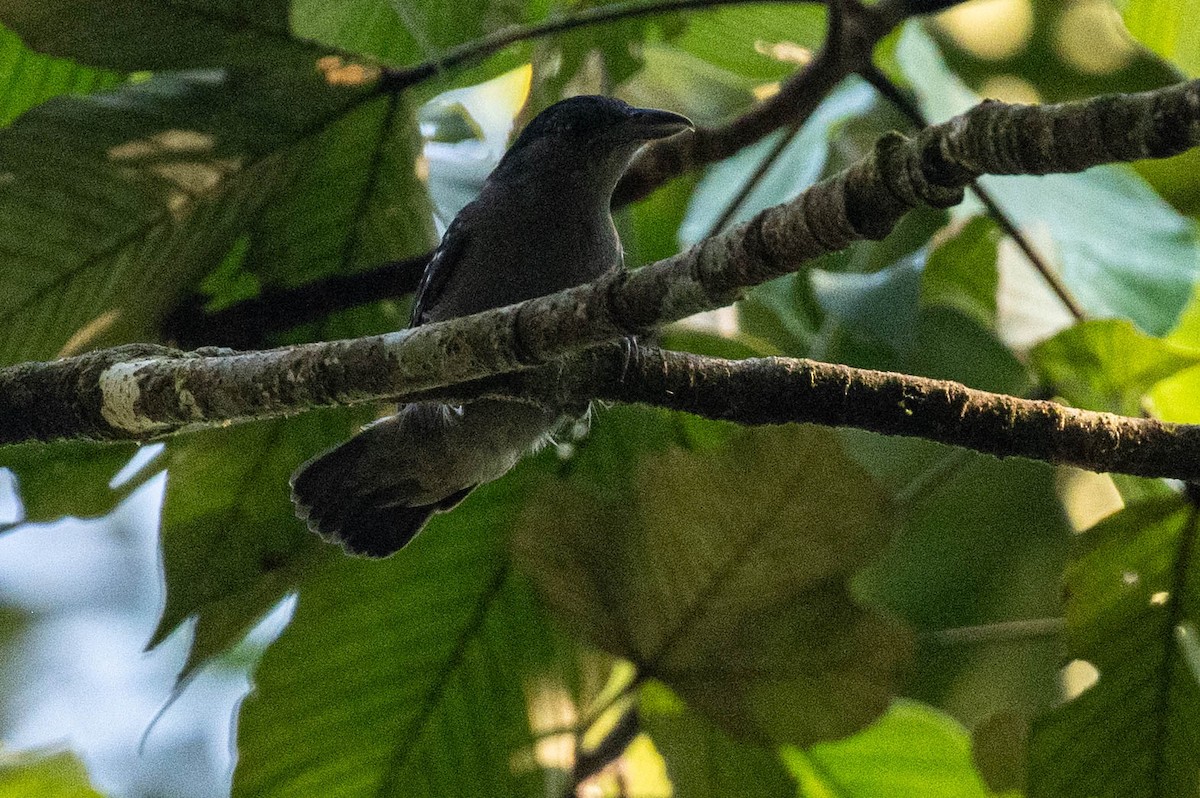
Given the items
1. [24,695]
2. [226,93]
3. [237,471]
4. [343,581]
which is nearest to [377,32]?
[226,93]

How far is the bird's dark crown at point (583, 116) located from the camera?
9.84 feet

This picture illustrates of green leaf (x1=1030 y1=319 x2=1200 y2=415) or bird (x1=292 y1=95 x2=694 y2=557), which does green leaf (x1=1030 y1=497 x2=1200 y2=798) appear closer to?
green leaf (x1=1030 y1=319 x2=1200 y2=415)

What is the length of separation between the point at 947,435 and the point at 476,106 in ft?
7.96

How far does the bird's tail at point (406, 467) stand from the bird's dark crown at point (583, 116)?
75cm

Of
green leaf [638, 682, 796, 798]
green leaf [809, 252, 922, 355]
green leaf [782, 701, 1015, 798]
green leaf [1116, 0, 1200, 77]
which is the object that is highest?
green leaf [1116, 0, 1200, 77]

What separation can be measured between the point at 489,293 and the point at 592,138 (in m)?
0.49

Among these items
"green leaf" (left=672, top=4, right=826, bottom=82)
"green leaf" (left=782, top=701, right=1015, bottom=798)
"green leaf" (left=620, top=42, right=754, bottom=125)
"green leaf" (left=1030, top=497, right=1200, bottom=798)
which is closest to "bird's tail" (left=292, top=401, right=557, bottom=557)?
"green leaf" (left=782, top=701, right=1015, bottom=798)

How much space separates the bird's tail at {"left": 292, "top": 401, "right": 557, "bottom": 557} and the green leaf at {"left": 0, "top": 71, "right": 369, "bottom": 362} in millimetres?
511

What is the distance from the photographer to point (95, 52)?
2443mm

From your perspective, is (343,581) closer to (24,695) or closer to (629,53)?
(629,53)

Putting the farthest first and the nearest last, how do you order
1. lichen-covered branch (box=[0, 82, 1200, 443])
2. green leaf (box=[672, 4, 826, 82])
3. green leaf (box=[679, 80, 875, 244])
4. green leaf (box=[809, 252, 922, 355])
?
green leaf (box=[672, 4, 826, 82])
green leaf (box=[679, 80, 875, 244])
green leaf (box=[809, 252, 922, 355])
lichen-covered branch (box=[0, 82, 1200, 443])

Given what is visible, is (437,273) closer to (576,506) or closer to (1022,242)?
(576,506)

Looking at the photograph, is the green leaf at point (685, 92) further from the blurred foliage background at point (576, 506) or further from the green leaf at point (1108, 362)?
the green leaf at point (1108, 362)

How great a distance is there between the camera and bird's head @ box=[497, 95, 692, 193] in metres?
2.95
